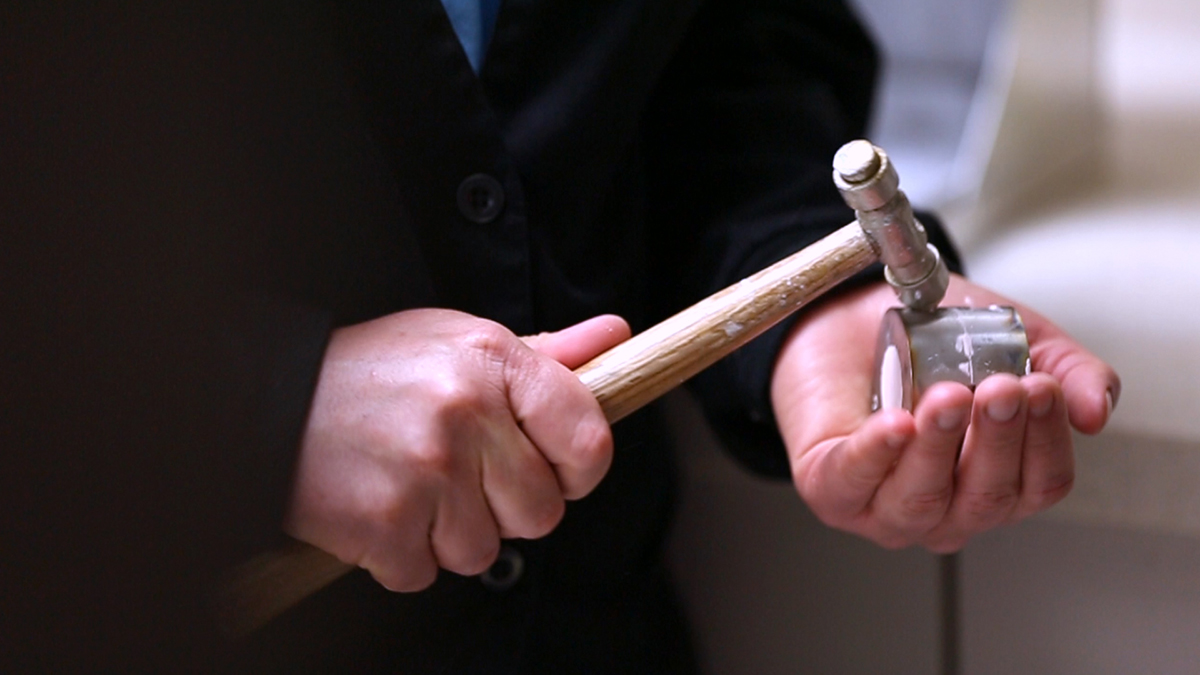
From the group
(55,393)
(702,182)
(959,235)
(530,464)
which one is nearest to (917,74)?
(959,235)

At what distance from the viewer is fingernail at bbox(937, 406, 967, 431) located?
0.36 m

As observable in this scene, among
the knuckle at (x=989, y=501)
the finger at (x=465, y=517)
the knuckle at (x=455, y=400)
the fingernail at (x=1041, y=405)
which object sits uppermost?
the knuckle at (x=455, y=400)

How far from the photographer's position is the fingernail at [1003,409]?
353 millimetres

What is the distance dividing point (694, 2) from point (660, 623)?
0.34 m

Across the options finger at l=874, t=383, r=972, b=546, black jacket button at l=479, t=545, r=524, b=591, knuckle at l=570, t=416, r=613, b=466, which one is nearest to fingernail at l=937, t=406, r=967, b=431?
finger at l=874, t=383, r=972, b=546

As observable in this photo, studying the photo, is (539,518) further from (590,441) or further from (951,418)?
(951,418)

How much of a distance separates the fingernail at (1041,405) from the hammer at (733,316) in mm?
75

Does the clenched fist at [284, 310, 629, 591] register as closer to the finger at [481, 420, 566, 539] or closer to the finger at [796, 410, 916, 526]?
the finger at [481, 420, 566, 539]

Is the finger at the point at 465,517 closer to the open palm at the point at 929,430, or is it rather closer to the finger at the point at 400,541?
the finger at the point at 400,541

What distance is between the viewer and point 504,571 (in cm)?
49

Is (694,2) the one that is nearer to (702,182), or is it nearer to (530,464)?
(702,182)

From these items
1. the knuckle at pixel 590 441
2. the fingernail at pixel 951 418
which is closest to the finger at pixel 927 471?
the fingernail at pixel 951 418

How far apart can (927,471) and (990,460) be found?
24 mm

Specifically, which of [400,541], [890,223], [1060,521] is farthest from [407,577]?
[1060,521]
